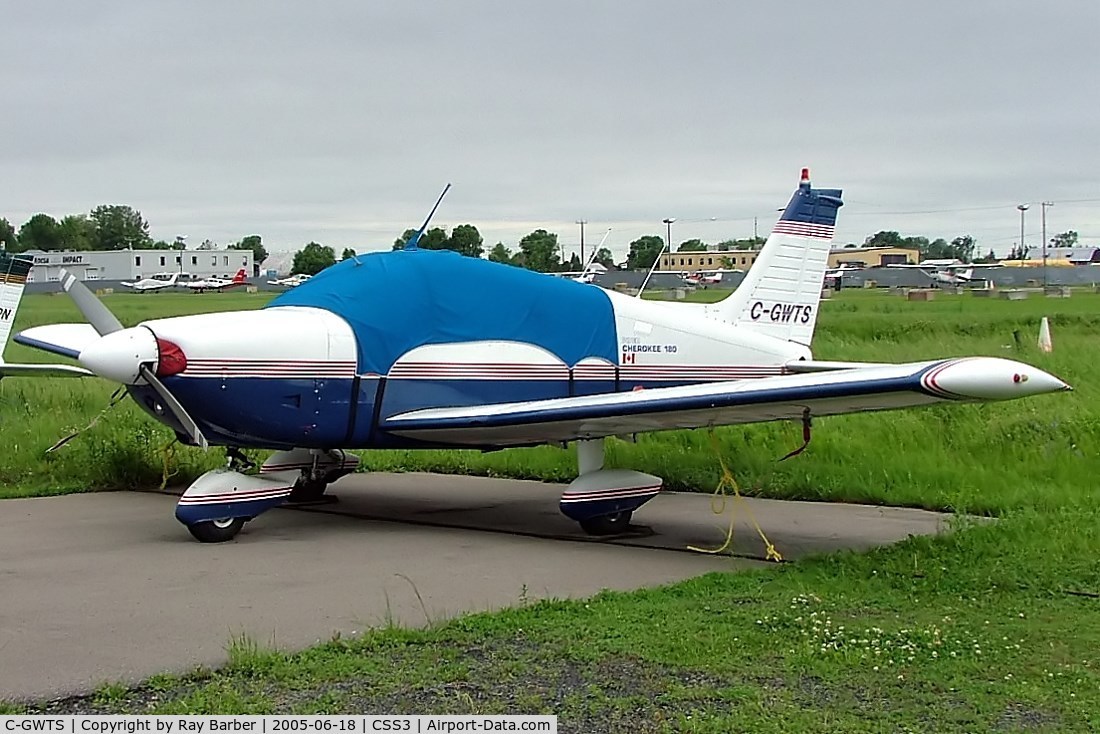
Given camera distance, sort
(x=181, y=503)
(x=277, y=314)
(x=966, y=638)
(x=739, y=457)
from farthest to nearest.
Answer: (x=739, y=457), (x=277, y=314), (x=181, y=503), (x=966, y=638)

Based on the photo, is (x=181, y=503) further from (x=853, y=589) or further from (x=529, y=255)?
(x=529, y=255)

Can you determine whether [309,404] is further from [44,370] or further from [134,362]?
[44,370]

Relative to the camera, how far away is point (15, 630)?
21.6 feet

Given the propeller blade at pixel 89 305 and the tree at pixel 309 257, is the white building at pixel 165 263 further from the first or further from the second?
the propeller blade at pixel 89 305

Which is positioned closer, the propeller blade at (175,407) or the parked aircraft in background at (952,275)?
the propeller blade at (175,407)

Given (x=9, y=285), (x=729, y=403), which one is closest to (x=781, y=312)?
(x=729, y=403)

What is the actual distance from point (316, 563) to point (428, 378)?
7.05 feet

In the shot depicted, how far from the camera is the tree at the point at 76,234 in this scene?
342 ft

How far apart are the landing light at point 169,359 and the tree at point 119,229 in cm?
11797

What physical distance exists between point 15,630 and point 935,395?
5166 mm

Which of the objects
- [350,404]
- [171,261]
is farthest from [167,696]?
[171,261]

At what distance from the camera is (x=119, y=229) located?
132750 millimetres

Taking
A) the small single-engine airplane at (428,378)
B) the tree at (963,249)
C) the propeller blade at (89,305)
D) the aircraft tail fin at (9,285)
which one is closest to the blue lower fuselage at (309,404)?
the small single-engine airplane at (428,378)

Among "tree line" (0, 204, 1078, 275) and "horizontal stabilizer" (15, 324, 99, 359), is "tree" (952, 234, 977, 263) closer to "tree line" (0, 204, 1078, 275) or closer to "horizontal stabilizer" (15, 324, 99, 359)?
"tree line" (0, 204, 1078, 275)
